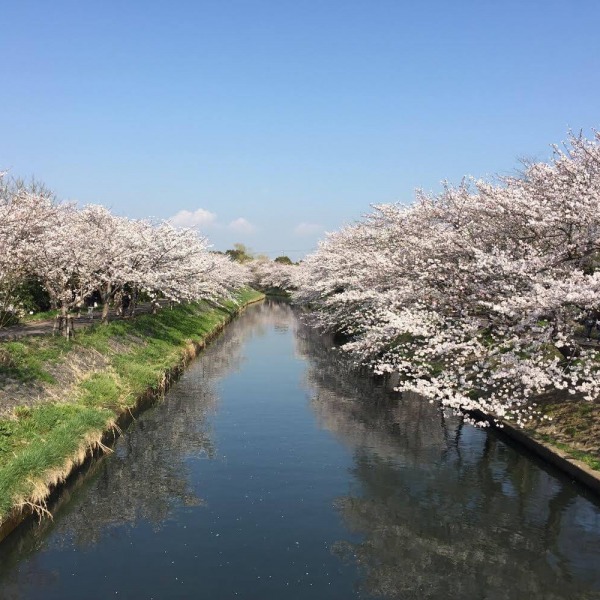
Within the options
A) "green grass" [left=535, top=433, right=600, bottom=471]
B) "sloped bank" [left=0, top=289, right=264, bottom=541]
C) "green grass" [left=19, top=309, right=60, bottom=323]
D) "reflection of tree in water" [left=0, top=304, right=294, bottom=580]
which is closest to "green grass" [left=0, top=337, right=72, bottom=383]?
"sloped bank" [left=0, top=289, right=264, bottom=541]

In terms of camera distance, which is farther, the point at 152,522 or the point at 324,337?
the point at 324,337

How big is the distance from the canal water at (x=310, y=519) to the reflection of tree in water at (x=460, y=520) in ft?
0.15

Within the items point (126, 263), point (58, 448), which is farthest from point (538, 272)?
point (126, 263)

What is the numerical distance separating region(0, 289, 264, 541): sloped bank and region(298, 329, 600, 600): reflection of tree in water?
25.6ft

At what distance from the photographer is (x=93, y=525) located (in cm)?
1378

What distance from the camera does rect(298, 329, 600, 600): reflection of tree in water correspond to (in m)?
11.7

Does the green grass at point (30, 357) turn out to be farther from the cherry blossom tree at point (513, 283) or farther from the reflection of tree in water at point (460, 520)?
the cherry blossom tree at point (513, 283)

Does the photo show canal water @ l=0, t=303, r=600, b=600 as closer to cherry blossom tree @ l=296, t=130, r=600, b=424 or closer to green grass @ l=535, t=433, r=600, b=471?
green grass @ l=535, t=433, r=600, b=471

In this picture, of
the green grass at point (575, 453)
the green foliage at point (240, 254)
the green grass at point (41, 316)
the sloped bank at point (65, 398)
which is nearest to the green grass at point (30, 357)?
the sloped bank at point (65, 398)

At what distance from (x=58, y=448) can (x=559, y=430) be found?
15643 mm

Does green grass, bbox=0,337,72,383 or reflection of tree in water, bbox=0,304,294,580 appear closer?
reflection of tree in water, bbox=0,304,294,580

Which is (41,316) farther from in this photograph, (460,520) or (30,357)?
(460,520)

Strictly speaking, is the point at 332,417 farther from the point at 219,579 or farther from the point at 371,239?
the point at 371,239

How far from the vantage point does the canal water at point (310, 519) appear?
11.5 metres
